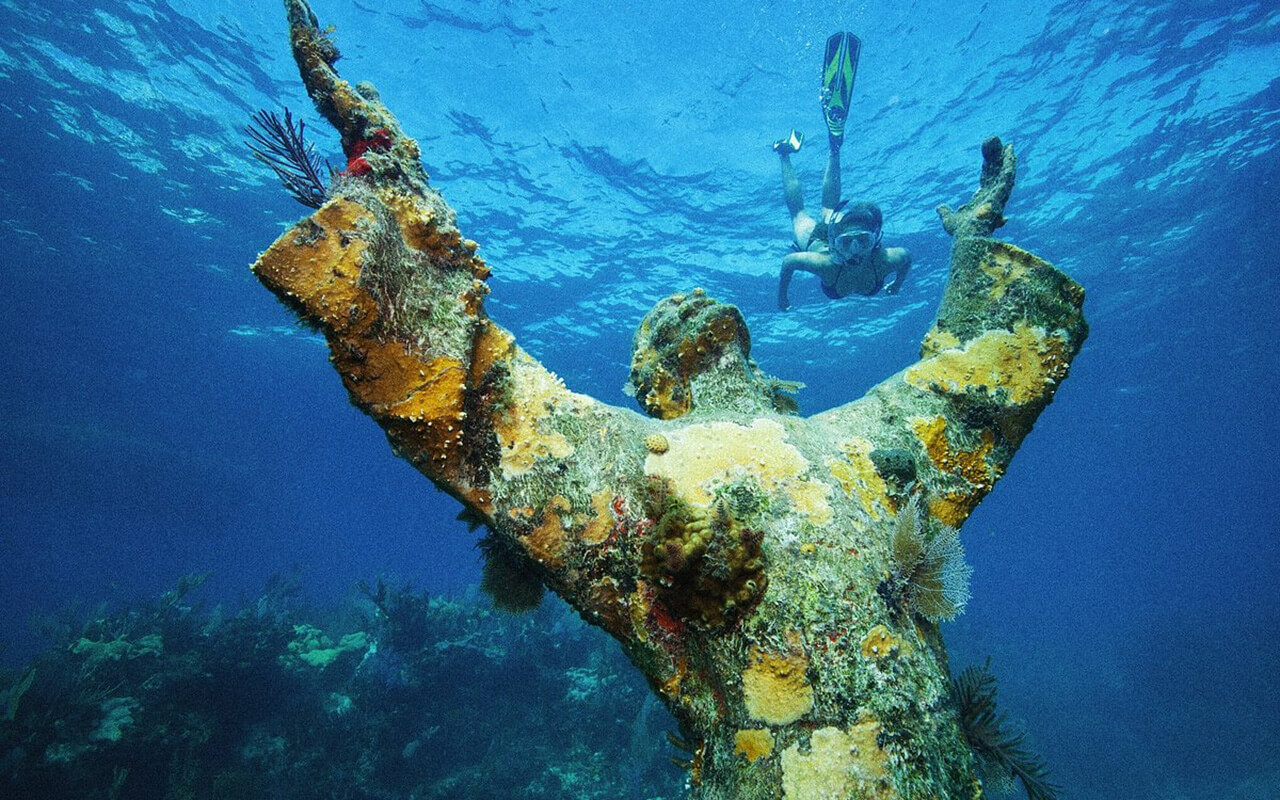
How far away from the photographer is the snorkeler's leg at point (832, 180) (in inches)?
456

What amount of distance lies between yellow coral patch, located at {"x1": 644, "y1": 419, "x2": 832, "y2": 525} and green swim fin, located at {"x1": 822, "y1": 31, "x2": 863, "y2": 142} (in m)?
11.3

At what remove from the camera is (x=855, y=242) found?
365 inches

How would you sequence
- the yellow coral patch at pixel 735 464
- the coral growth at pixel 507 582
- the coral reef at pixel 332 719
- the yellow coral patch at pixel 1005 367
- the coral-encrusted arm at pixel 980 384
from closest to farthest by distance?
the yellow coral patch at pixel 735 464, the coral growth at pixel 507 582, the coral-encrusted arm at pixel 980 384, the yellow coral patch at pixel 1005 367, the coral reef at pixel 332 719

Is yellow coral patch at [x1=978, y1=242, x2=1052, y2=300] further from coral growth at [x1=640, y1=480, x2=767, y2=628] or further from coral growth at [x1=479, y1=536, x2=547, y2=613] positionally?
coral growth at [x1=479, y1=536, x2=547, y2=613]

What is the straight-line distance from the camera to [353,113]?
2.39 m

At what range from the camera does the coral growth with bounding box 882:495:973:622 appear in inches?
87.3

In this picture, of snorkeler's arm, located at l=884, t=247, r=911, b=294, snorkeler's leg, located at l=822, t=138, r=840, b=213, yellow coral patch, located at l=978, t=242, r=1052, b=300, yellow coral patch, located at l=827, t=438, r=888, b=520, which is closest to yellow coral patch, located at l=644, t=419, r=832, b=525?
yellow coral patch, located at l=827, t=438, r=888, b=520

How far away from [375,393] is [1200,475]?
95388 millimetres

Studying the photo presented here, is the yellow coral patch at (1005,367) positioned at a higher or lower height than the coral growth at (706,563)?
higher

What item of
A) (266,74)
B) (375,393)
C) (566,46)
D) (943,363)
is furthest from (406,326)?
(266,74)

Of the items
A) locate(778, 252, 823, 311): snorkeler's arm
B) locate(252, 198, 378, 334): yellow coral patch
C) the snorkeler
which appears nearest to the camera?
locate(252, 198, 378, 334): yellow coral patch

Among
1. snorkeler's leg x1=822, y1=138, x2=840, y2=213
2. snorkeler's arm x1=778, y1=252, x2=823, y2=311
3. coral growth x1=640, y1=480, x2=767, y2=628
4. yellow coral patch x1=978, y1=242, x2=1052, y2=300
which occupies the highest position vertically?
snorkeler's leg x1=822, y1=138, x2=840, y2=213

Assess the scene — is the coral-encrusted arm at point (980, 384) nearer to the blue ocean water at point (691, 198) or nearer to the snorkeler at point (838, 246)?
the blue ocean water at point (691, 198)

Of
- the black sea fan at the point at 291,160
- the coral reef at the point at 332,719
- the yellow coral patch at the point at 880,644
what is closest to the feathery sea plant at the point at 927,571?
the yellow coral patch at the point at 880,644
